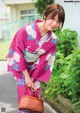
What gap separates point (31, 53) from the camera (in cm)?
390

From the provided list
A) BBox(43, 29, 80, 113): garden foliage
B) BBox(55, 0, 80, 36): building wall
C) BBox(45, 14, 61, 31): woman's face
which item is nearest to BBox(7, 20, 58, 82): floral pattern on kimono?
BBox(45, 14, 61, 31): woman's face

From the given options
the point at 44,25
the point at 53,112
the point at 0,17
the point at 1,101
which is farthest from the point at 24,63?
the point at 0,17

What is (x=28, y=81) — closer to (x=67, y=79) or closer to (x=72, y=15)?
(x=67, y=79)

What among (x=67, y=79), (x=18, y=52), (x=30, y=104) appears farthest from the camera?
(x=67, y=79)

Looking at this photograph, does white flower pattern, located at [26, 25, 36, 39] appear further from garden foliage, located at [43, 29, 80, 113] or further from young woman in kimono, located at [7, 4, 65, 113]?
garden foliage, located at [43, 29, 80, 113]

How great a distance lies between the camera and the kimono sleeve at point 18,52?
3.80 meters

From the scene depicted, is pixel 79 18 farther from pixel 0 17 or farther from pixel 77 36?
pixel 0 17

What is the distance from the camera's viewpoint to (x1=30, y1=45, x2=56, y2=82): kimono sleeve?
3.95 metres

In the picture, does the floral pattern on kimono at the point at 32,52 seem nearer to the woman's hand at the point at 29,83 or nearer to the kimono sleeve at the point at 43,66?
the kimono sleeve at the point at 43,66

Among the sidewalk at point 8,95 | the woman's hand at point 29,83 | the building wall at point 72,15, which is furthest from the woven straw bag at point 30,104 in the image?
the building wall at point 72,15

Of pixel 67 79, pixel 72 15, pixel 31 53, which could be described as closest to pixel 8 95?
pixel 67 79

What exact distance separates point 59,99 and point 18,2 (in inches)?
595

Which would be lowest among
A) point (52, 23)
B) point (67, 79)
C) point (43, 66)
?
point (67, 79)

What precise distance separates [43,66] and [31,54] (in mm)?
221
